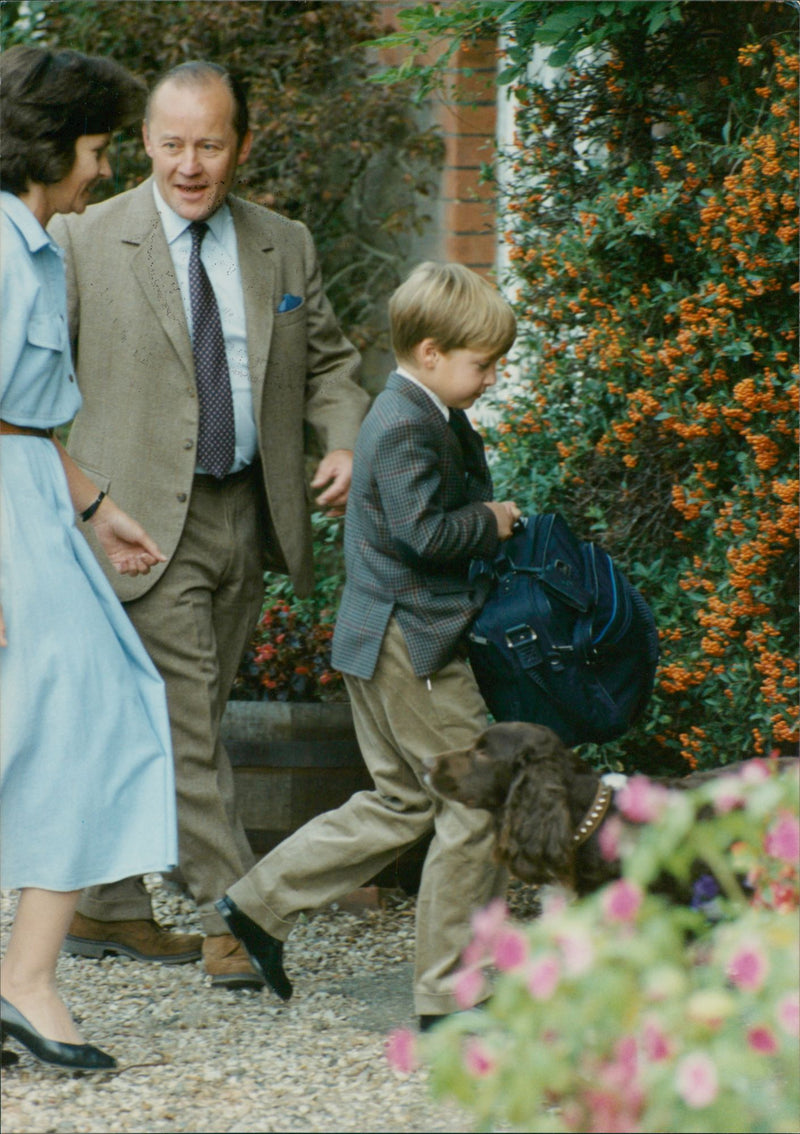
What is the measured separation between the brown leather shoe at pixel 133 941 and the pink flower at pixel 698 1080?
8.62ft

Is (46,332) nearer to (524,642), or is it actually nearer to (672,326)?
(524,642)

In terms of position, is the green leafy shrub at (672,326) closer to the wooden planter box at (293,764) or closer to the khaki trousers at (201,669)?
the wooden planter box at (293,764)

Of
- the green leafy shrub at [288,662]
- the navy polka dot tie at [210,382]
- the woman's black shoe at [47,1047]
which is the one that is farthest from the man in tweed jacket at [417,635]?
the green leafy shrub at [288,662]

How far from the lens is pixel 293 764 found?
15.3ft

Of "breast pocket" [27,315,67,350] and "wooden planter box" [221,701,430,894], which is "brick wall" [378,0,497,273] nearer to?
"wooden planter box" [221,701,430,894]

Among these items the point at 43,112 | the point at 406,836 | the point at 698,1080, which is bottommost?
the point at 406,836

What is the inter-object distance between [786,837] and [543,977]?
0.51 metres

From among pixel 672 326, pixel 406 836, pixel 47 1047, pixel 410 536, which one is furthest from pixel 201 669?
pixel 672 326

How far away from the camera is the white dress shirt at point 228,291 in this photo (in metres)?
4.11

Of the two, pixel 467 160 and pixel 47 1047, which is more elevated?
pixel 467 160

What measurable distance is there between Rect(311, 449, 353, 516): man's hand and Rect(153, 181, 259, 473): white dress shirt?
0.22 m

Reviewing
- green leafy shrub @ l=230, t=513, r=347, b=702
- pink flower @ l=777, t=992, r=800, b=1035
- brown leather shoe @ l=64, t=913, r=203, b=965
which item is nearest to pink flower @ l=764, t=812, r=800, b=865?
pink flower @ l=777, t=992, r=800, b=1035

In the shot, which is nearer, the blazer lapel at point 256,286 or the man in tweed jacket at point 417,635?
the man in tweed jacket at point 417,635

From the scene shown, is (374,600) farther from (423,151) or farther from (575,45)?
(423,151)
